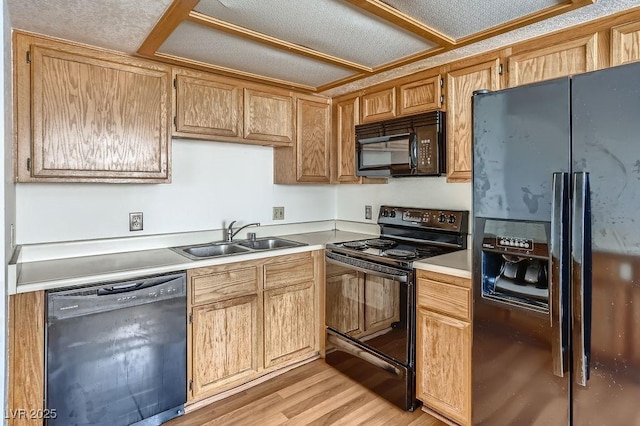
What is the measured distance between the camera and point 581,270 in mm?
1379

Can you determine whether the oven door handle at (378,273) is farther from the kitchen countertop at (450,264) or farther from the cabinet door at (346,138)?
the cabinet door at (346,138)

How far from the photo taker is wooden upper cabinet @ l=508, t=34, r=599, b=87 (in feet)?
5.72

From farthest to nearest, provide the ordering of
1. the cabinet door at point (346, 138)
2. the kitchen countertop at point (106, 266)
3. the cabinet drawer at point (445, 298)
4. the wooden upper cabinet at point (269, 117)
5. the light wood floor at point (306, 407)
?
1. the cabinet door at point (346, 138)
2. the wooden upper cabinet at point (269, 117)
3. the light wood floor at point (306, 407)
4. the cabinet drawer at point (445, 298)
5. the kitchen countertop at point (106, 266)

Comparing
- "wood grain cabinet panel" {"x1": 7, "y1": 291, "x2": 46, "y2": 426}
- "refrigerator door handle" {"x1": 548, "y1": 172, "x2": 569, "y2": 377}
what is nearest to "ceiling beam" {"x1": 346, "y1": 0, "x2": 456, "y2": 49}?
"refrigerator door handle" {"x1": 548, "y1": 172, "x2": 569, "y2": 377}

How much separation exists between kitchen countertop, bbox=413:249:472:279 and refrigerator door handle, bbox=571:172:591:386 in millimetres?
506

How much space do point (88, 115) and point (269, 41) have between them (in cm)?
110

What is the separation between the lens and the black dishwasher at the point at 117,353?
171cm

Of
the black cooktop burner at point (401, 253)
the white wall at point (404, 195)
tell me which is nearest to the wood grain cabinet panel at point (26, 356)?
the black cooktop burner at point (401, 253)

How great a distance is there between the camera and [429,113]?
7.69 feet

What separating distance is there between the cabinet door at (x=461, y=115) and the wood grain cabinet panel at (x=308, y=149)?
1162 millimetres

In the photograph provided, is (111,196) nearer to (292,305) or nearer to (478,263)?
(292,305)

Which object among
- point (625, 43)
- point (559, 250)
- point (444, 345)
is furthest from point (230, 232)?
point (625, 43)

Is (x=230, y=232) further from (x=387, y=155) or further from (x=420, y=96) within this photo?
(x=420, y=96)

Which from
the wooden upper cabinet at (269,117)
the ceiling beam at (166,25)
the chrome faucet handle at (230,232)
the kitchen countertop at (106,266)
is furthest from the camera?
the chrome faucet handle at (230,232)
